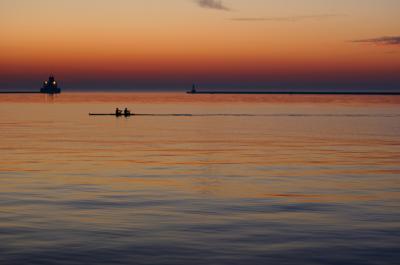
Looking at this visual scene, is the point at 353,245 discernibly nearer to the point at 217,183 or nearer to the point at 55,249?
the point at 55,249

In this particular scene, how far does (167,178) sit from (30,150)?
21640mm

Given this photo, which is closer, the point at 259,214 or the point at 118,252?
the point at 118,252

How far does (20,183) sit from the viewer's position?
114 feet

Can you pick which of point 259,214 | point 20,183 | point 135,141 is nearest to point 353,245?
point 259,214

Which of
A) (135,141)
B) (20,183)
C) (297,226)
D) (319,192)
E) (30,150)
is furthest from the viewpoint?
(135,141)

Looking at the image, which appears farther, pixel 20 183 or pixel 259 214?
pixel 20 183

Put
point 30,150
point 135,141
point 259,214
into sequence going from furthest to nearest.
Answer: point 135,141
point 30,150
point 259,214

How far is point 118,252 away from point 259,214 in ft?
26.5

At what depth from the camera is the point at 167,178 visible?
1478 inches

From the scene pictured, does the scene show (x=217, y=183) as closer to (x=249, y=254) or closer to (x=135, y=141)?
(x=249, y=254)

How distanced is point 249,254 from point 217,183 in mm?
16110

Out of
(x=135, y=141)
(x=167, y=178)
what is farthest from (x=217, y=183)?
(x=135, y=141)

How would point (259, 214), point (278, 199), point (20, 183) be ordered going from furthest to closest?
point (20, 183)
point (278, 199)
point (259, 214)

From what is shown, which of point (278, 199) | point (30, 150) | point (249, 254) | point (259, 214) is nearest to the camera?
point (249, 254)
